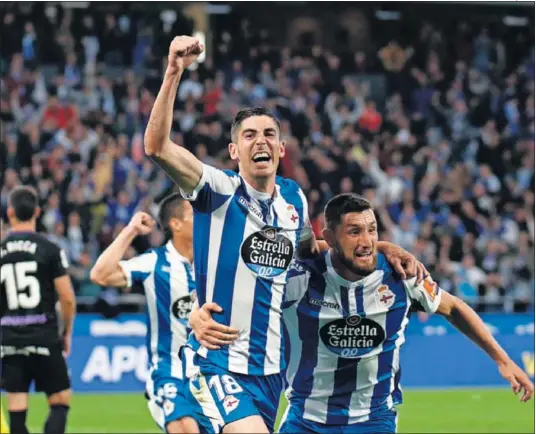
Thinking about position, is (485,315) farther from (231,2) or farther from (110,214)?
(231,2)

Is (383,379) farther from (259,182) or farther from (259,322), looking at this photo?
(259,182)

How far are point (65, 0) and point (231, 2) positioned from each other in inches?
146

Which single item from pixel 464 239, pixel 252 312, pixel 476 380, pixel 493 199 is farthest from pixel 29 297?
pixel 493 199

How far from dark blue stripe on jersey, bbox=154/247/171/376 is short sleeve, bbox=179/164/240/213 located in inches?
97.4

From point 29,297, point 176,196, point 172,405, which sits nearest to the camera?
point 172,405

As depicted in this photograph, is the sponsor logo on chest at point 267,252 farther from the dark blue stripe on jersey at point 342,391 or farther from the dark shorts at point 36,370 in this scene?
the dark shorts at point 36,370

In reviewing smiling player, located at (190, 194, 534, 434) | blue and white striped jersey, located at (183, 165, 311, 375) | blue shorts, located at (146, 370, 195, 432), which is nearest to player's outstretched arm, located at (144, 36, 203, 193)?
blue and white striped jersey, located at (183, 165, 311, 375)

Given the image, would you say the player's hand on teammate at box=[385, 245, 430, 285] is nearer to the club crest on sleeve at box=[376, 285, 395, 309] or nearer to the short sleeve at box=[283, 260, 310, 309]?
the club crest on sleeve at box=[376, 285, 395, 309]

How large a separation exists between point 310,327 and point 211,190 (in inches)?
53.4

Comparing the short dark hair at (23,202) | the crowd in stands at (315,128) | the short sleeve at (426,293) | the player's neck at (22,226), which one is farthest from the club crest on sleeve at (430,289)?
the crowd in stands at (315,128)

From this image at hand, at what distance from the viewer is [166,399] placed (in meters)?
8.00

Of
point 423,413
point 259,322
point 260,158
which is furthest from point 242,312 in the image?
point 423,413

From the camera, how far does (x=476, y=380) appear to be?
1648 centimetres

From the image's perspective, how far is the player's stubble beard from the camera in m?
6.77
